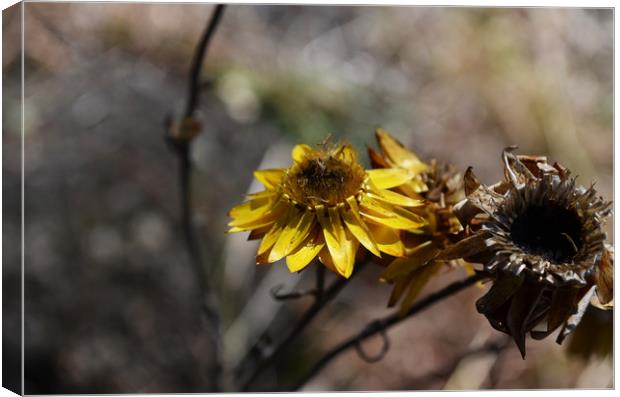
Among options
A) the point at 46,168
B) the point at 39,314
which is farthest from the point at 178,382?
the point at 46,168

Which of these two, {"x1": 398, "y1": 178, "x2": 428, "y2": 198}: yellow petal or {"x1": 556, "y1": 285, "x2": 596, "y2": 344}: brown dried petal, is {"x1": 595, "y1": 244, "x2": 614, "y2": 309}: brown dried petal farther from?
{"x1": 398, "y1": 178, "x2": 428, "y2": 198}: yellow petal

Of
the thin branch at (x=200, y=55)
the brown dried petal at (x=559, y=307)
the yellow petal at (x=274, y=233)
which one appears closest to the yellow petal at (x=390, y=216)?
the yellow petal at (x=274, y=233)

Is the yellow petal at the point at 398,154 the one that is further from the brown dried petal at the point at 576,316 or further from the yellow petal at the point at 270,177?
the brown dried petal at the point at 576,316

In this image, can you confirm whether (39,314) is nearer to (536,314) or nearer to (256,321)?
(256,321)

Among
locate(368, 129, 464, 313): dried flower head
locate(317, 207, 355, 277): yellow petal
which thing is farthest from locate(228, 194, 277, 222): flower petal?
locate(368, 129, 464, 313): dried flower head

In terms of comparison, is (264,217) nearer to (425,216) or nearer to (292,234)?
(292,234)

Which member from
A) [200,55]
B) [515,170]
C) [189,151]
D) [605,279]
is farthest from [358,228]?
[189,151]
